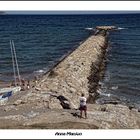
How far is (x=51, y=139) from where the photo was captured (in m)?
15.5

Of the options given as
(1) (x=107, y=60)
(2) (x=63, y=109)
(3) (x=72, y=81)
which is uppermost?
(2) (x=63, y=109)

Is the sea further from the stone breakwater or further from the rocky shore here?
the rocky shore

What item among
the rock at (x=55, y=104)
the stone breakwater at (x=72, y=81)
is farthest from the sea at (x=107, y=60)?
the rock at (x=55, y=104)

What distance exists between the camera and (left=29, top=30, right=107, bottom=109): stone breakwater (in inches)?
929

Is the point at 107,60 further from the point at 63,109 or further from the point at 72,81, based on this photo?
the point at 63,109

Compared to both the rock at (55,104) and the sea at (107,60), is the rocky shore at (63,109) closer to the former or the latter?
the rock at (55,104)

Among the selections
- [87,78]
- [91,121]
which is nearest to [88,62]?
[87,78]

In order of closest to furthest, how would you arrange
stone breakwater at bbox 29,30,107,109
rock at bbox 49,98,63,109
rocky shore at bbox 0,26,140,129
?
rocky shore at bbox 0,26,140,129, rock at bbox 49,98,63,109, stone breakwater at bbox 29,30,107,109

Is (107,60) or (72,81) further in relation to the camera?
(107,60)

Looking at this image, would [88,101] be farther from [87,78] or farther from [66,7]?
[66,7]

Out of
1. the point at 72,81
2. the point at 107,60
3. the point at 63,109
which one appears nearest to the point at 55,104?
the point at 63,109

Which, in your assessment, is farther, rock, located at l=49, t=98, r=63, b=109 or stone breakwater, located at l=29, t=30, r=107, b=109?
stone breakwater, located at l=29, t=30, r=107, b=109

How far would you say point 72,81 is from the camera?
92.9 ft

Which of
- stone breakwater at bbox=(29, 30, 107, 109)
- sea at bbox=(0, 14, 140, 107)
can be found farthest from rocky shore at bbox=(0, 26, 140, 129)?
sea at bbox=(0, 14, 140, 107)
